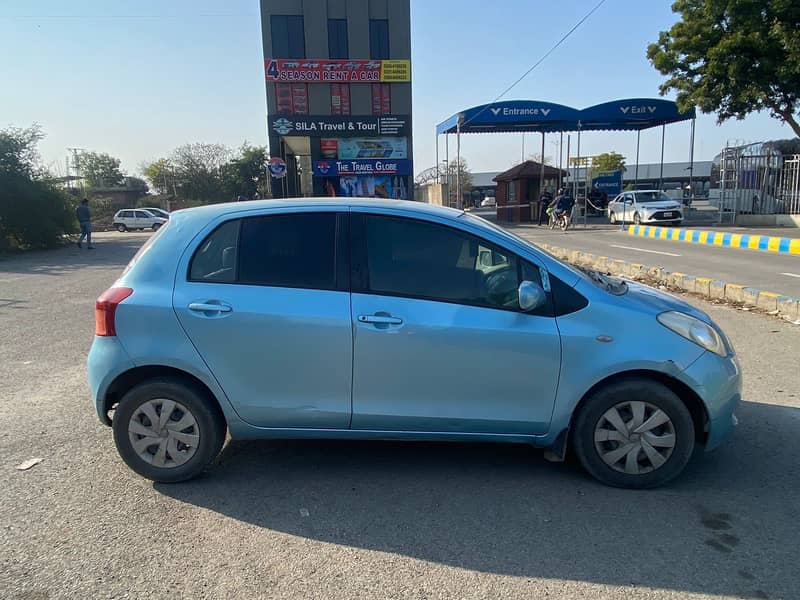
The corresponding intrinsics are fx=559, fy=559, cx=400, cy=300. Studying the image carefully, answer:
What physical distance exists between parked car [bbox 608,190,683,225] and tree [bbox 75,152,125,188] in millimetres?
69697

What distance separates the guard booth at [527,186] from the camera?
30.4m

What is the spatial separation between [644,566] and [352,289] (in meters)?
2.10

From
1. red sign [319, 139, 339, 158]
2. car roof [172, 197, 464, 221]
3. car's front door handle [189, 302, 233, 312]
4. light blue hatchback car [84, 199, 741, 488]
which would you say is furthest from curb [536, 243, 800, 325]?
red sign [319, 139, 339, 158]

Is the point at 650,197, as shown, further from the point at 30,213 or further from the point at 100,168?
the point at 100,168

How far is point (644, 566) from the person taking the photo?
2.69 metres

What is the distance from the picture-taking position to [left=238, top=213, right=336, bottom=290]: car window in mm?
3424

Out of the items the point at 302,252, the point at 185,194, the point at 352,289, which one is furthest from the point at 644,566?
the point at 185,194

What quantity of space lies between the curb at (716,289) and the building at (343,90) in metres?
21.5

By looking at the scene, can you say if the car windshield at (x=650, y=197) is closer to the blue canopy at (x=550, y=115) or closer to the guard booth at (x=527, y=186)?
the blue canopy at (x=550, y=115)

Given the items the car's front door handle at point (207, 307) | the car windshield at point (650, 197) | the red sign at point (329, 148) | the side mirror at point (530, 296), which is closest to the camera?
the side mirror at point (530, 296)

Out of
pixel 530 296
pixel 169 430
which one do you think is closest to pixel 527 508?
pixel 530 296

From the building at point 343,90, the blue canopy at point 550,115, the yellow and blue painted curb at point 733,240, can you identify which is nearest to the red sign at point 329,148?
the building at point 343,90

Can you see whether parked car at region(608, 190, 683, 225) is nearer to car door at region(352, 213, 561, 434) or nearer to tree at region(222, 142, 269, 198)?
car door at region(352, 213, 561, 434)

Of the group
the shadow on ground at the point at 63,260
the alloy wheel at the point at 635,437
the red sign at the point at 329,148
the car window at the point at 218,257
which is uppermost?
the red sign at the point at 329,148
